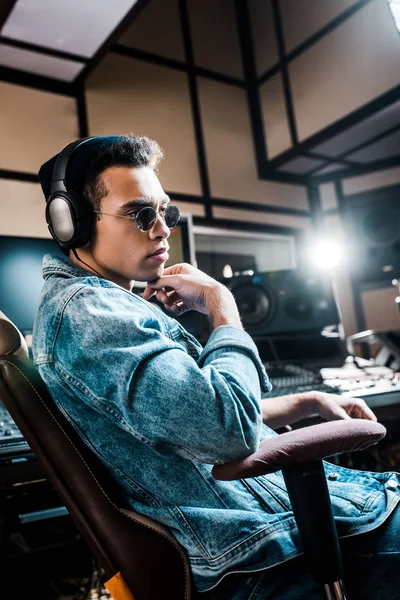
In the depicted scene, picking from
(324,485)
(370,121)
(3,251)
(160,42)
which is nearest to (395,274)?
(370,121)

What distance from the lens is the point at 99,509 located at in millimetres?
648

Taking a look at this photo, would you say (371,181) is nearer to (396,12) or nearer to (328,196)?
(328,196)

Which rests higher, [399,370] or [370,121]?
[370,121]

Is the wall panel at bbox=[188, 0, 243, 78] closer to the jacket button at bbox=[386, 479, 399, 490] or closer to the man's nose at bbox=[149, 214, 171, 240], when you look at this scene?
the man's nose at bbox=[149, 214, 171, 240]

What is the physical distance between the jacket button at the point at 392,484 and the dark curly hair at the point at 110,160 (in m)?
0.68

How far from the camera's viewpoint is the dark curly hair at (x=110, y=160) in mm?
878

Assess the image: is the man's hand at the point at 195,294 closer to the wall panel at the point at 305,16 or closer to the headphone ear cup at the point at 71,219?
the headphone ear cup at the point at 71,219

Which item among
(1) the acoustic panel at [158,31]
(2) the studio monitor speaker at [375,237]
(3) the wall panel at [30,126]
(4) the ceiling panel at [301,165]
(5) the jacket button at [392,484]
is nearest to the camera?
(5) the jacket button at [392,484]

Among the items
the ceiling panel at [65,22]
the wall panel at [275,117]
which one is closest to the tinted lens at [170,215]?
the ceiling panel at [65,22]

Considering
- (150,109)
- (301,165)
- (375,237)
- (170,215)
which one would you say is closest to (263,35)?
(301,165)

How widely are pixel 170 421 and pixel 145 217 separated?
0.39m

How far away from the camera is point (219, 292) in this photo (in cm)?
91

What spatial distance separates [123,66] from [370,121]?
1.88 meters

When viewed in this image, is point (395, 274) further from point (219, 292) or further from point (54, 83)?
point (219, 292)
